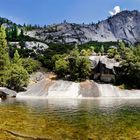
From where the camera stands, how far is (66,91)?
336 feet

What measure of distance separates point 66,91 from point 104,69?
21.6 meters

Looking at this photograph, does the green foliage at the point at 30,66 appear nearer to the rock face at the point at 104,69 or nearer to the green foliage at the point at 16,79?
the green foliage at the point at 16,79

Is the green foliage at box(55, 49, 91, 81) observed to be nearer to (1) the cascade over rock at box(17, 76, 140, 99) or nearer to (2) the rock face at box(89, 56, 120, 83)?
(2) the rock face at box(89, 56, 120, 83)

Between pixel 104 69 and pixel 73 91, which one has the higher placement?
pixel 104 69

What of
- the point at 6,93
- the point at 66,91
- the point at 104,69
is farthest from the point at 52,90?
the point at 104,69

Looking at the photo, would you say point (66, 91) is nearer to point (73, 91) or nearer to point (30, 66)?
point (73, 91)

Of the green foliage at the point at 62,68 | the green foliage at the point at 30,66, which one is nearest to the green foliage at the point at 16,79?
the green foliage at the point at 62,68

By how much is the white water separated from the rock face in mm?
6040

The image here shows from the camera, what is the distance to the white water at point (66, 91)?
99625 mm

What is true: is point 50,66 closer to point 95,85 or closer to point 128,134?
point 95,85

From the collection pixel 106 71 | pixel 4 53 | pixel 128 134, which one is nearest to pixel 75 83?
Result: pixel 106 71

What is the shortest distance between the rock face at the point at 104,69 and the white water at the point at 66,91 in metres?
6.04

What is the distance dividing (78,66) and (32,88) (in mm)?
20531

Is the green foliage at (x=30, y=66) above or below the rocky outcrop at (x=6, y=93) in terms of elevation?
above
